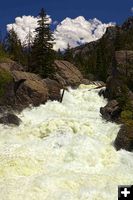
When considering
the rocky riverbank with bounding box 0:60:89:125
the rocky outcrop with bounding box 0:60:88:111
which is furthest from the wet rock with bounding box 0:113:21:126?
the rocky outcrop with bounding box 0:60:88:111

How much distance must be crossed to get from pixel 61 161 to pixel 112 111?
14398mm

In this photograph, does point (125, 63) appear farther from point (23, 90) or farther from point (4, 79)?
point (4, 79)

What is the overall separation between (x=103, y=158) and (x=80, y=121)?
712 centimetres

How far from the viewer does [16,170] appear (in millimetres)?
25766

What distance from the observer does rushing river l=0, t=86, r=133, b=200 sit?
23062mm

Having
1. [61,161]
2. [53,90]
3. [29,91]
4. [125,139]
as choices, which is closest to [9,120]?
[29,91]

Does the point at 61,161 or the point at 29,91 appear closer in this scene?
the point at 61,161

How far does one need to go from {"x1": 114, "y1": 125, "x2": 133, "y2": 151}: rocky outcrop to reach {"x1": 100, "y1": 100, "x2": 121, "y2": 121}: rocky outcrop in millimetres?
6754

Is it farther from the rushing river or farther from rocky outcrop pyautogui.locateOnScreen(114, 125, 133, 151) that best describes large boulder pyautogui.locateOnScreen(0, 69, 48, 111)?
rocky outcrop pyautogui.locateOnScreen(114, 125, 133, 151)

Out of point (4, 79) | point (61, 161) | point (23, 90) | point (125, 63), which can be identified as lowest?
point (61, 161)

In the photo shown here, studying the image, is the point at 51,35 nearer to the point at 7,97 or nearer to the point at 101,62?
the point at 7,97

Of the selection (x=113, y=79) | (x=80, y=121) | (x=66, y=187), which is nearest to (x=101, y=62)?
(x=113, y=79)

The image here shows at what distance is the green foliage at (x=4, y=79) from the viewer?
44031 millimetres

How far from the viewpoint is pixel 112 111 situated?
1608 inches
